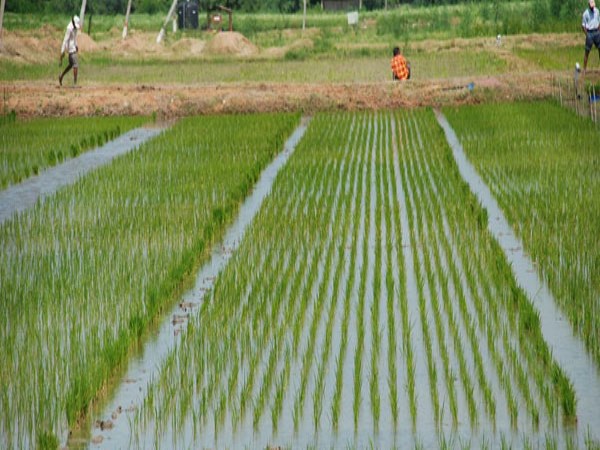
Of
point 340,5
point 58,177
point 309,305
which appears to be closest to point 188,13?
point 340,5

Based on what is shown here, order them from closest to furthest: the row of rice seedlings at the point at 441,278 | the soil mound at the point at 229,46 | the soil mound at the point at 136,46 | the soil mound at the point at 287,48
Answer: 1. the row of rice seedlings at the point at 441,278
2. the soil mound at the point at 287,48
3. the soil mound at the point at 229,46
4. the soil mound at the point at 136,46

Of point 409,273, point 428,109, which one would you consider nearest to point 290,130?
point 428,109

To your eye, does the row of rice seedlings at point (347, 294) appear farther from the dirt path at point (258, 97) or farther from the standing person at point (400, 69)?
the standing person at point (400, 69)

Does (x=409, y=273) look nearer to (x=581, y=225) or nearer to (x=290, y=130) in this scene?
(x=581, y=225)

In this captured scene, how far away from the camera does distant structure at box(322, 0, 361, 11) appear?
177ft

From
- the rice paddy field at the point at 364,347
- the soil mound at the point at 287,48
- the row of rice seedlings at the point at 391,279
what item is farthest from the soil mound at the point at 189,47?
the rice paddy field at the point at 364,347

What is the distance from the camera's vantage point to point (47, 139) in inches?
545

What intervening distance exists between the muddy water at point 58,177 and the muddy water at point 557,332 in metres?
3.10

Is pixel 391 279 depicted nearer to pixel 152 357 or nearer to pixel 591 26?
pixel 152 357

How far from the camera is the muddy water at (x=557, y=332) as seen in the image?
4797 millimetres

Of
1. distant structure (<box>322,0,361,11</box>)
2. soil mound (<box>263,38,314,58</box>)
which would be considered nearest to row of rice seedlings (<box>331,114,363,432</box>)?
soil mound (<box>263,38,314,58</box>)

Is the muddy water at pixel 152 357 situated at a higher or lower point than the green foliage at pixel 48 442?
lower

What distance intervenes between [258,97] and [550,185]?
815cm

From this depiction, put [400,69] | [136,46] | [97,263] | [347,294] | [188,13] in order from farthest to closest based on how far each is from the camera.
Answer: [188,13]
[136,46]
[400,69]
[97,263]
[347,294]
